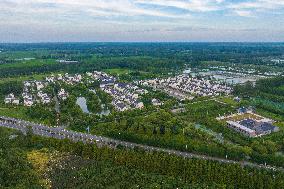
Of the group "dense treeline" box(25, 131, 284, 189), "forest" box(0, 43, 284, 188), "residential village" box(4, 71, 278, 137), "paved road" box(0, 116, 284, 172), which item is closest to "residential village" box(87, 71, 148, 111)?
"residential village" box(4, 71, 278, 137)

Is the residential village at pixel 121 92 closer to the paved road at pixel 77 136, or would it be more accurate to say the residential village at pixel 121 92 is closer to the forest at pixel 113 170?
the paved road at pixel 77 136

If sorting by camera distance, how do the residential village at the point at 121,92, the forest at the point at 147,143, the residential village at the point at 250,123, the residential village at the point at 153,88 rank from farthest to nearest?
the residential village at the point at 121,92, the residential village at the point at 153,88, the residential village at the point at 250,123, the forest at the point at 147,143

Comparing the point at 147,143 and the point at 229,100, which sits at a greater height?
the point at 229,100

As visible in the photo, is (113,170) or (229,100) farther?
(229,100)

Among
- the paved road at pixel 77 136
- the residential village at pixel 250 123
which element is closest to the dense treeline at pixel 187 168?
the paved road at pixel 77 136

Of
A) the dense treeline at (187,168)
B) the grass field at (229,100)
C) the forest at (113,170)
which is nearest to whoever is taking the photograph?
the forest at (113,170)

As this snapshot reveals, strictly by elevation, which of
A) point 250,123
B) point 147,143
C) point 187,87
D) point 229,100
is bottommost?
point 147,143

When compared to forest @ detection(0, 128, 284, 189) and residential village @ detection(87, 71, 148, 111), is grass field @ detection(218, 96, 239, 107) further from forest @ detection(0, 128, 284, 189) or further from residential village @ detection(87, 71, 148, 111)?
forest @ detection(0, 128, 284, 189)

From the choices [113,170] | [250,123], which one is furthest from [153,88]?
[113,170]

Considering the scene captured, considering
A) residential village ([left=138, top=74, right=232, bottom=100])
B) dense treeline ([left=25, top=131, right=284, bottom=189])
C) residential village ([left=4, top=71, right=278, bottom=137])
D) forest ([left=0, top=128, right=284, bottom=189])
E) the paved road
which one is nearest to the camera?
forest ([left=0, top=128, right=284, bottom=189])

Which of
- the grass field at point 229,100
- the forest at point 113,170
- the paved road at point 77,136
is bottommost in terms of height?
the paved road at point 77,136

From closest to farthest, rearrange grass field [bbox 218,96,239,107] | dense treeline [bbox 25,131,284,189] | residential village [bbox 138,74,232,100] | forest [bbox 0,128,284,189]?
forest [bbox 0,128,284,189] < dense treeline [bbox 25,131,284,189] < grass field [bbox 218,96,239,107] < residential village [bbox 138,74,232,100]

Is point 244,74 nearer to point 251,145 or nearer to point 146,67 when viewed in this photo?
point 146,67

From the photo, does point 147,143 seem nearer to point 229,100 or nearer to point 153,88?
point 229,100
